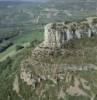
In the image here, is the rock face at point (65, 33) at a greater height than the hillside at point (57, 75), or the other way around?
the rock face at point (65, 33)

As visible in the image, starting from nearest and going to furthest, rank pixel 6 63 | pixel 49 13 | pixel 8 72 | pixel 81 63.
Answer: pixel 81 63 < pixel 8 72 < pixel 6 63 < pixel 49 13

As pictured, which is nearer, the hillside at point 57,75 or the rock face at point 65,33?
the hillside at point 57,75

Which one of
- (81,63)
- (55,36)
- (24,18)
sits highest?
(55,36)

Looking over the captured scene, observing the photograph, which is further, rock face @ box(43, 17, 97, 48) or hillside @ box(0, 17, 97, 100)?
rock face @ box(43, 17, 97, 48)

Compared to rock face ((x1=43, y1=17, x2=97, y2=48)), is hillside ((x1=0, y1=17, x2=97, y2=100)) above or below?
below

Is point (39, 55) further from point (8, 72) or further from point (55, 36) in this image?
point (8, 72)

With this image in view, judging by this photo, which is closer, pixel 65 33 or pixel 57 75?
pixel 57 75

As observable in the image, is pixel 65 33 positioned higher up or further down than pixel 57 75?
higher up

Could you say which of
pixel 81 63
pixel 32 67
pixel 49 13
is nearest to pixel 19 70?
pixel 32 67
